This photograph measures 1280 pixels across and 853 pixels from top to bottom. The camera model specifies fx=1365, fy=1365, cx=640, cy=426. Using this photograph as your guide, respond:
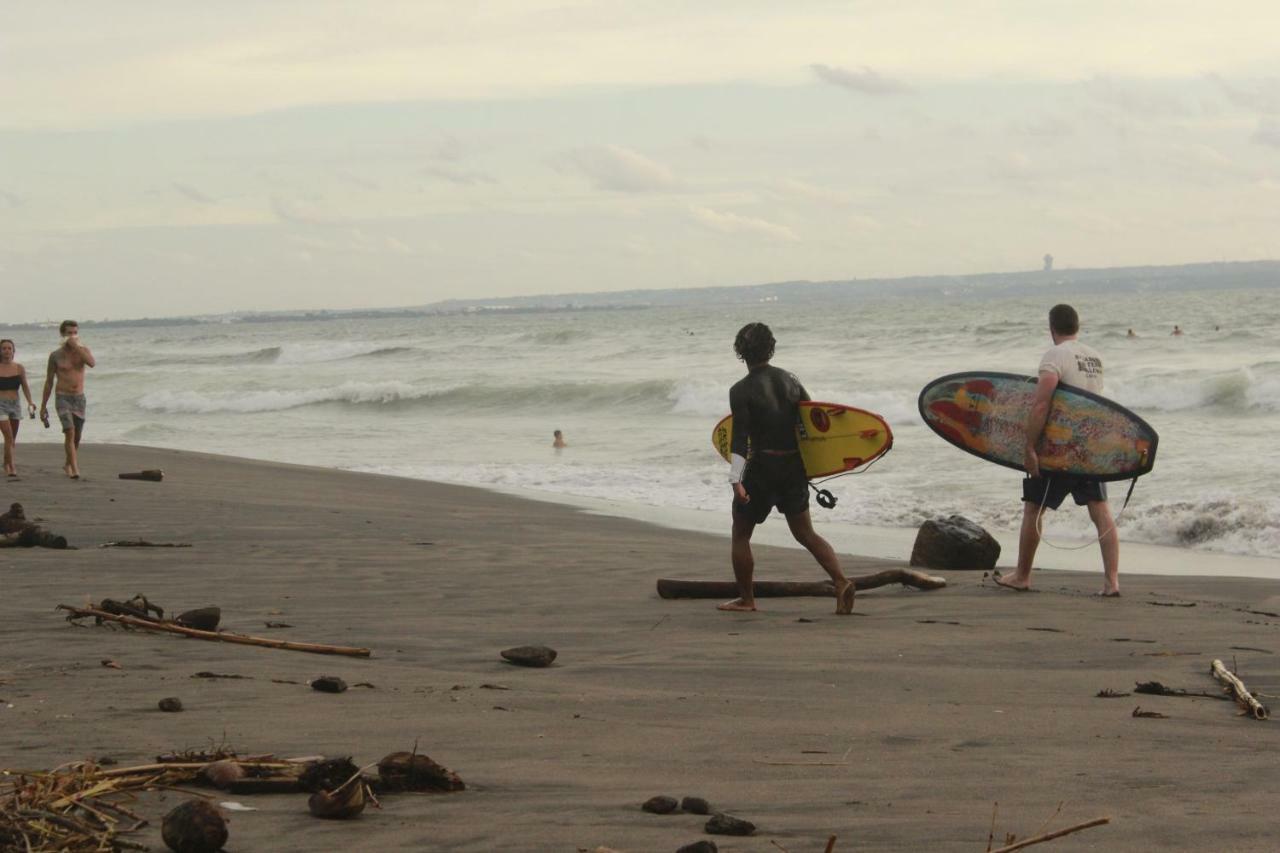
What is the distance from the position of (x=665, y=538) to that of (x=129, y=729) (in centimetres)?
766

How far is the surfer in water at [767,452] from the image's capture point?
7.13 m

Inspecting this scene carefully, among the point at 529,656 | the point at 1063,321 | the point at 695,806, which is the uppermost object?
the point at 1063,321

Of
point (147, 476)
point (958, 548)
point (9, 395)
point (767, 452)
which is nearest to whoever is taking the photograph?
point (767, 452)

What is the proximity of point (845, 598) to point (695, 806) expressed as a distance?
12.4 ft

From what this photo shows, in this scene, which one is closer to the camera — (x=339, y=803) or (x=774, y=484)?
(x=339, y=803)

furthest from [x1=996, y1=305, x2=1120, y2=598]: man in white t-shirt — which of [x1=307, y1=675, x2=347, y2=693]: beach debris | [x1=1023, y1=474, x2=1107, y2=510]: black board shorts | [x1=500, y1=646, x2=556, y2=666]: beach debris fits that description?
[x1=307, y1=675, x2=347, y2=693]: beach debris

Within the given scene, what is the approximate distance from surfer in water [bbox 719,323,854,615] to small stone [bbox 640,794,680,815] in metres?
3.70

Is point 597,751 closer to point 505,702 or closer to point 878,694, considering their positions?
point 505,702

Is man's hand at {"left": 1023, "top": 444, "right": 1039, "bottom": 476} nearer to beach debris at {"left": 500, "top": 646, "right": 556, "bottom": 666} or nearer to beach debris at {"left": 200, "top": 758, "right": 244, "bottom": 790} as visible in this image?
beach debris at {"left": 500, "top": 646, "right": 556, "bottom": 666}

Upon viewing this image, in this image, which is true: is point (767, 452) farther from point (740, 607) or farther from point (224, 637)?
point (224, 637)

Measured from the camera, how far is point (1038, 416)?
7.92 m

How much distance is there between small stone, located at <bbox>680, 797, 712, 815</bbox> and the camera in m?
3.51

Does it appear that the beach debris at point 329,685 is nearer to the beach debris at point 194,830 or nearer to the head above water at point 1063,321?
the beach debris at point 194,830

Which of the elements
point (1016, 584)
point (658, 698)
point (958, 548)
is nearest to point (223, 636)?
point (658, 698)
